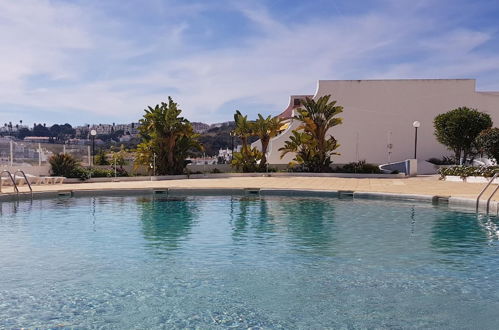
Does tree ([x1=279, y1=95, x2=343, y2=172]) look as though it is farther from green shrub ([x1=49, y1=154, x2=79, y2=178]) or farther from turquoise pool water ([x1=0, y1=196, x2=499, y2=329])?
turquoise pool water ([x1=0, y1=196, x2=499, y2=329])

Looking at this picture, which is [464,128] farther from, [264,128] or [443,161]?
[264,128]

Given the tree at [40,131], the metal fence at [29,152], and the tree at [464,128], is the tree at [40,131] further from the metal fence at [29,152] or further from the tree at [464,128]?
the tree at [464,128]

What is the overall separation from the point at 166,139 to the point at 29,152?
700 centimetres

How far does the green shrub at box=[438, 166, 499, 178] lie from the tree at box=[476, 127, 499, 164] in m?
2.69

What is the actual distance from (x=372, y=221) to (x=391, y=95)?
2424 cm

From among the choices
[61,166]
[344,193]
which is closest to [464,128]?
[344,193]

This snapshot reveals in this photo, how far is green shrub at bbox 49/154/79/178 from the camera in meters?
23.6

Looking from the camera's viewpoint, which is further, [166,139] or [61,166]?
[166,139]

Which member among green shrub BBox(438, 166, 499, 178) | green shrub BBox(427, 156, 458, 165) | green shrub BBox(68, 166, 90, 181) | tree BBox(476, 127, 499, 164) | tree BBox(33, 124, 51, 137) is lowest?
green shrub BBox(68, 166, 90, 181)

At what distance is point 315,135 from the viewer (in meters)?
27.9

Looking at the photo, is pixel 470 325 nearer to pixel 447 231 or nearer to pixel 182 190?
pixel 447 231

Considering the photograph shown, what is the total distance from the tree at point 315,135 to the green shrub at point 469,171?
20.9 feet

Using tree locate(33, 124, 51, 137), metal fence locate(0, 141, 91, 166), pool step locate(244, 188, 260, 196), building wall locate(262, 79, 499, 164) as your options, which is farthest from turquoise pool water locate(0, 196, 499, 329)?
tree locate(33, 124, 51, 137)

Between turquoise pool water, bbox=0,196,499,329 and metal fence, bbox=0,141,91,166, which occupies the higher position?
metal fence, bbox=0,141,91,166
